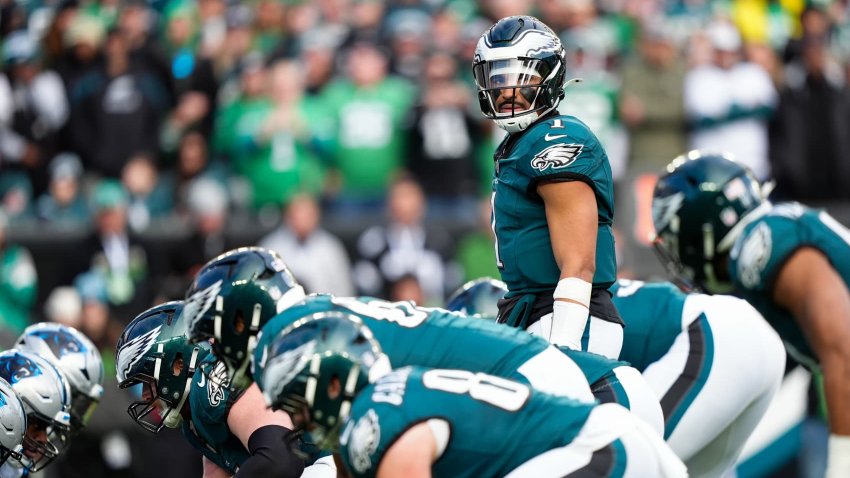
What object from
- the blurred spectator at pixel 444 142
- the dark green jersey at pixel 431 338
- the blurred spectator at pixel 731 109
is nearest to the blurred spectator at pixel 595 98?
the blurred spectator at pixel 731 109

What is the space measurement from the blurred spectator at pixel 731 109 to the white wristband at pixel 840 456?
6.79 m

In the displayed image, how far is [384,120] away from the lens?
12.4 meters

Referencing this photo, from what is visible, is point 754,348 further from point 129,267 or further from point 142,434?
point 129,267

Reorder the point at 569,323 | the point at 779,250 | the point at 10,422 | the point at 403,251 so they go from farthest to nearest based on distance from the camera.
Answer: the point at 403,251 → the point at 779,250 → the point at 10,422 → the point at 569,323

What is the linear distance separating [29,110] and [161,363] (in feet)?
26.7

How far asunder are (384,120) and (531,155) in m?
6.96

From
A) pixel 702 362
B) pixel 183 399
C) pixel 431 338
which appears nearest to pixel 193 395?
pixel 183 399

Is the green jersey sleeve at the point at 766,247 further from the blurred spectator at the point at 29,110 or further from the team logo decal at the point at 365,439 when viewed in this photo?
the blurred spectator at the point at 29,110

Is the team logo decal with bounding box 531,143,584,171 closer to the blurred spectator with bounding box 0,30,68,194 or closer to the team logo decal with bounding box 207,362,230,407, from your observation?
the team logo decal with bounding box 207,362,230,407

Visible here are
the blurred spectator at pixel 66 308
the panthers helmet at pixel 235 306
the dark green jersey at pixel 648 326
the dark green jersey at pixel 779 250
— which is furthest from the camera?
the blurred spectator at pixel 66 308

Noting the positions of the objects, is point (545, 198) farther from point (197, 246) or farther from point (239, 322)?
point (197, 246)

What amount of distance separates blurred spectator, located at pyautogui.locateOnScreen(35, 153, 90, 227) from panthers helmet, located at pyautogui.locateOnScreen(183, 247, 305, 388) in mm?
7521

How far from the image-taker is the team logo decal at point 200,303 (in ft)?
16.1

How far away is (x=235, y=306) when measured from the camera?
489 cm
